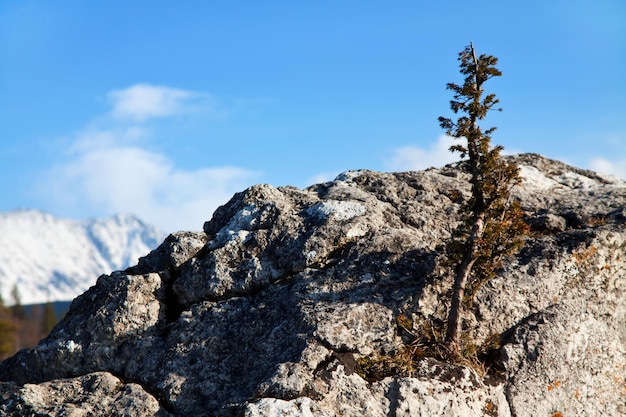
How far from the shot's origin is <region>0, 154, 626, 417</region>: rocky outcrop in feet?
31.9

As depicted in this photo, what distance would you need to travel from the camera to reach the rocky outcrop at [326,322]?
973cm

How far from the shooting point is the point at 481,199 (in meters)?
11.2

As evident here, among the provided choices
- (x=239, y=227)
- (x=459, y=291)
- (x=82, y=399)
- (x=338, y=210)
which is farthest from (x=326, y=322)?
(x=82, y=399)

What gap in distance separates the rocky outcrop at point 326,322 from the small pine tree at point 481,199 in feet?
1.89

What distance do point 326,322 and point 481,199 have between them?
12.3 ft

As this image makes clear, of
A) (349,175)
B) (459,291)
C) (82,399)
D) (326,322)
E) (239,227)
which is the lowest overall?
(82,399)

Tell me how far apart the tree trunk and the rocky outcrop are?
1.62 feet

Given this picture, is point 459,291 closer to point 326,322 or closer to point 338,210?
point 326,322

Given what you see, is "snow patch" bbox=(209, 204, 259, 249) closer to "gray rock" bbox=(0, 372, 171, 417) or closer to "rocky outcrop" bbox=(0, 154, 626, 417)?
"rocky outcrop" bbox=(0, 154, 626, 417)

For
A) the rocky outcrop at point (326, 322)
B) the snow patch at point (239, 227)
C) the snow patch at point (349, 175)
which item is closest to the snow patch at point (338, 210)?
the rocky outcrop at point (326, 322)

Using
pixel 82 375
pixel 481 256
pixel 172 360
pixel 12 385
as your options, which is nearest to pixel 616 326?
pixel 481 256

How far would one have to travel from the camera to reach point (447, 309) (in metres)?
11.0

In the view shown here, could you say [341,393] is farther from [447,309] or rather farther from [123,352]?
[123,352]

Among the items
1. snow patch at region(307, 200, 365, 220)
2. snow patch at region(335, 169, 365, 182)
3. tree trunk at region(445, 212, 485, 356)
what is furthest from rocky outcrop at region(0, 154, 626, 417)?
snow patch at region(335, 169, 365, 182)
